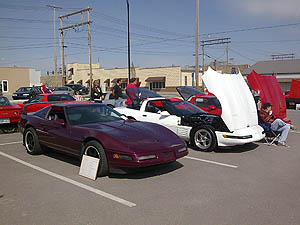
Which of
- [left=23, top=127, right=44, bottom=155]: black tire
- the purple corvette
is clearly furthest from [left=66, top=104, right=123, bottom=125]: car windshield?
[left=23, top=127, right=44, bottom=155]: black tire

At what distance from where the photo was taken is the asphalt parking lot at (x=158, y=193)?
149 inches

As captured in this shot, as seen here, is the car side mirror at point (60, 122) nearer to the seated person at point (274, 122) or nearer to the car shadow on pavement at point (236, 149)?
the car shadow on pavement at point (236, 149)

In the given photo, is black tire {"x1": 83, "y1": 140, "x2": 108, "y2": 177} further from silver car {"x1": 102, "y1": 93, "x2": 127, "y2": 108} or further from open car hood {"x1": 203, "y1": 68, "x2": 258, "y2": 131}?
silver car {"x1": 102, "y1": 93, "x2": 127, "y2": 108}

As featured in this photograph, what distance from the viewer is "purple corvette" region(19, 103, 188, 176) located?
505 cm

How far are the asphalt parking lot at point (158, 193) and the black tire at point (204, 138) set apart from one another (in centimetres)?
57

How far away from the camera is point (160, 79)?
57281 mm

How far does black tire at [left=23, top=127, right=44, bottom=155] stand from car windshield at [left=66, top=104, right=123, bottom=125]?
1237 millimetres

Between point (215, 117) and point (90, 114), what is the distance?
3.36m

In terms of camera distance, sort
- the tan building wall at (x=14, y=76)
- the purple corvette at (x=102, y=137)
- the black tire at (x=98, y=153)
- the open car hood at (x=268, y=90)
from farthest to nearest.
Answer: the tan building wall at (x=14, y=76) < the open car hood at (x=268, y=90) < the black tire at (x=98, y=153) < the purple corvette at (x=102, y=137)

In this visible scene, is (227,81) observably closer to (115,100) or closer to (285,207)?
(285,207)

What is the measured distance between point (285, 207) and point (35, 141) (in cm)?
525

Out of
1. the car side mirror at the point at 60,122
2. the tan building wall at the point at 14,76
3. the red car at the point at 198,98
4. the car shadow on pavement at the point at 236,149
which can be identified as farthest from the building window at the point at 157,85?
the car side mirror at the point at 60,122

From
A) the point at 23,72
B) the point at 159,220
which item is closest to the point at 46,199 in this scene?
the point at 159,220

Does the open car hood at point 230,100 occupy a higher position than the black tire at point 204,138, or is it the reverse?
Result: the open car hood at point 230,100
